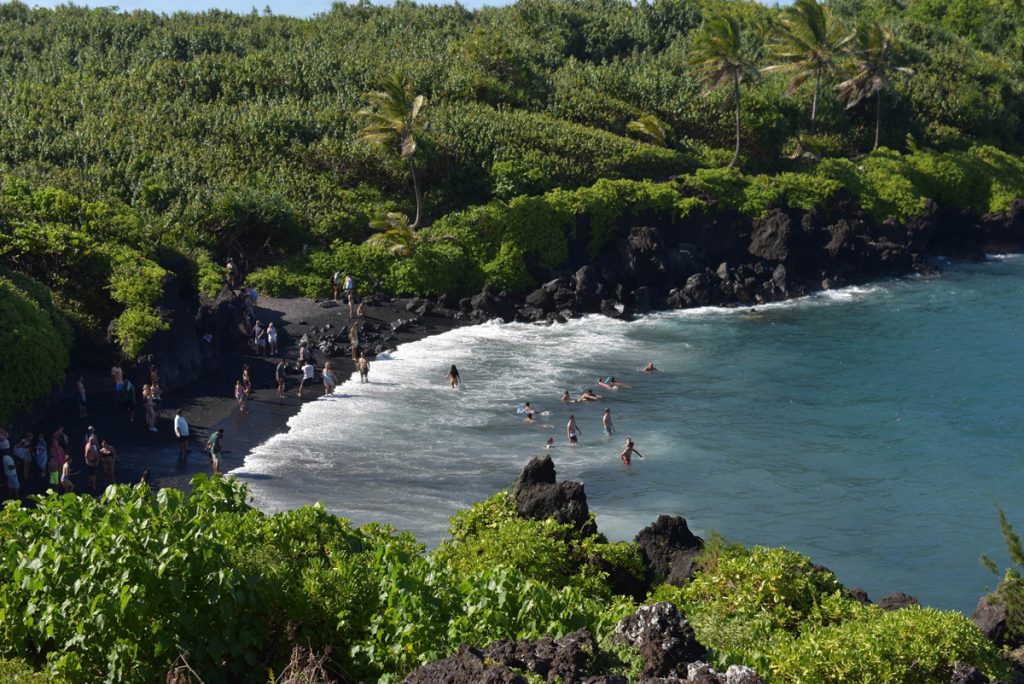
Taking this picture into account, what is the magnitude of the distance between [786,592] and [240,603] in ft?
30.0

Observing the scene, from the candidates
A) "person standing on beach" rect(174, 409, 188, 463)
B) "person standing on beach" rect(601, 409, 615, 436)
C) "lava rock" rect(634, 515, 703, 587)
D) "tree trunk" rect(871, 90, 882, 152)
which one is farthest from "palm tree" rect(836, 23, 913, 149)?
"lava rock" rect(634, 515, 703, 587)

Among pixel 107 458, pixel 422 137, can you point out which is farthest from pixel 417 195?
pixel 107 458

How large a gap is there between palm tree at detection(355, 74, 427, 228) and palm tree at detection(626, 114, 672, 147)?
46.7 feet

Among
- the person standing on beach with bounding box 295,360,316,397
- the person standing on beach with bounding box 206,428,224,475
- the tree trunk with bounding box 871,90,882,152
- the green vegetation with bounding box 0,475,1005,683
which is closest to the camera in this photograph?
the green vegetation with bounding box 0,475,1005,683

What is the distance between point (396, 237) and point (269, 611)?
3613 cm

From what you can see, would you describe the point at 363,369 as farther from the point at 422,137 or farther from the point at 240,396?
the point at 422,137

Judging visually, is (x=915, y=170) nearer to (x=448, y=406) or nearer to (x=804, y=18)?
(x=804, y=18)

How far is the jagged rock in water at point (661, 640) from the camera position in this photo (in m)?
12.5

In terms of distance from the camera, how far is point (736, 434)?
36031mm

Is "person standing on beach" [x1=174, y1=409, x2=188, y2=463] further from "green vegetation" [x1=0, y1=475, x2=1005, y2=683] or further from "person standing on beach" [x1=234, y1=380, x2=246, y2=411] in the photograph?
"green vegetation" [x1=0, y1=475, x2=1005, y2=683]

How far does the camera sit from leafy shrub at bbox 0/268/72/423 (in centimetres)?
3077

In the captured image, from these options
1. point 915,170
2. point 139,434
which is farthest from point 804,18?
point 139,434

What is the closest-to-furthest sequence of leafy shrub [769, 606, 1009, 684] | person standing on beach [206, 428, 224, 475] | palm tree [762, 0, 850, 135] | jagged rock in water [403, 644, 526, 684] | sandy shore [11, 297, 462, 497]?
jagged rock in water [403, 644, 526, 684], leafy shrub [769, 606, 1009, 684], sandy shore [11, 297, 462, 497], person standing on beach [206, 428, 224, 475], palm tree [762, 0, 850, 135]

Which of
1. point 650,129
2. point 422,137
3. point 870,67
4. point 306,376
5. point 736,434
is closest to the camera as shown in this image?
point 736,434
